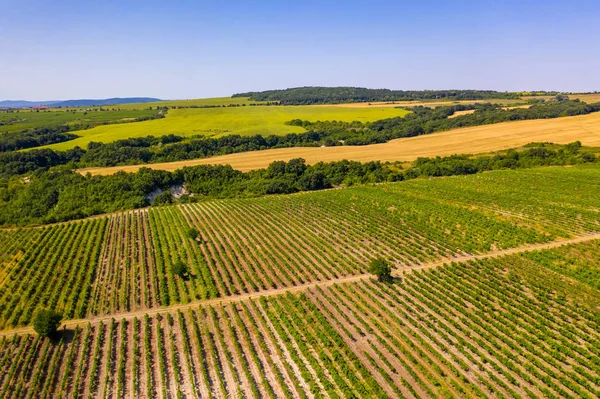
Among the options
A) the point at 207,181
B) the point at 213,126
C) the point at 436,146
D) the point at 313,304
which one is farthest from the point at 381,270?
the point at 213,126

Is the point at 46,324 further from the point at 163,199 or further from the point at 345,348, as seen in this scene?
the point at 163,199

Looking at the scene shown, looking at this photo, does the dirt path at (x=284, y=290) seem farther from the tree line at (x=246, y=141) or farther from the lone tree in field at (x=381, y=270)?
the tree line at (x=246, y=141)

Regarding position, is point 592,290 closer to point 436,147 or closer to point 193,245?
point 193,245

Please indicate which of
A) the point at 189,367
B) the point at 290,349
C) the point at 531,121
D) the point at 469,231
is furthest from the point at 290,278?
the point at 531,121

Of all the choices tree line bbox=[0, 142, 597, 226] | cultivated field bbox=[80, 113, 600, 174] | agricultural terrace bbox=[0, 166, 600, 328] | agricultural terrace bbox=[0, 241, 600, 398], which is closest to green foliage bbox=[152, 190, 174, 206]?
tree line bbox=[0, 142, 597, 226]

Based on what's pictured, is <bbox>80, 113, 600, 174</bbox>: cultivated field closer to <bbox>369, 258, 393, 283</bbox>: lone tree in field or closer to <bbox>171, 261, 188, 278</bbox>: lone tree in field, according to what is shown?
<bbox>171, 261, 188, 278</bbox>: lone tree in field

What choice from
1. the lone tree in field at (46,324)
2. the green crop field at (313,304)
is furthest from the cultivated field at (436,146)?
the lone tree in field at (46,324)
